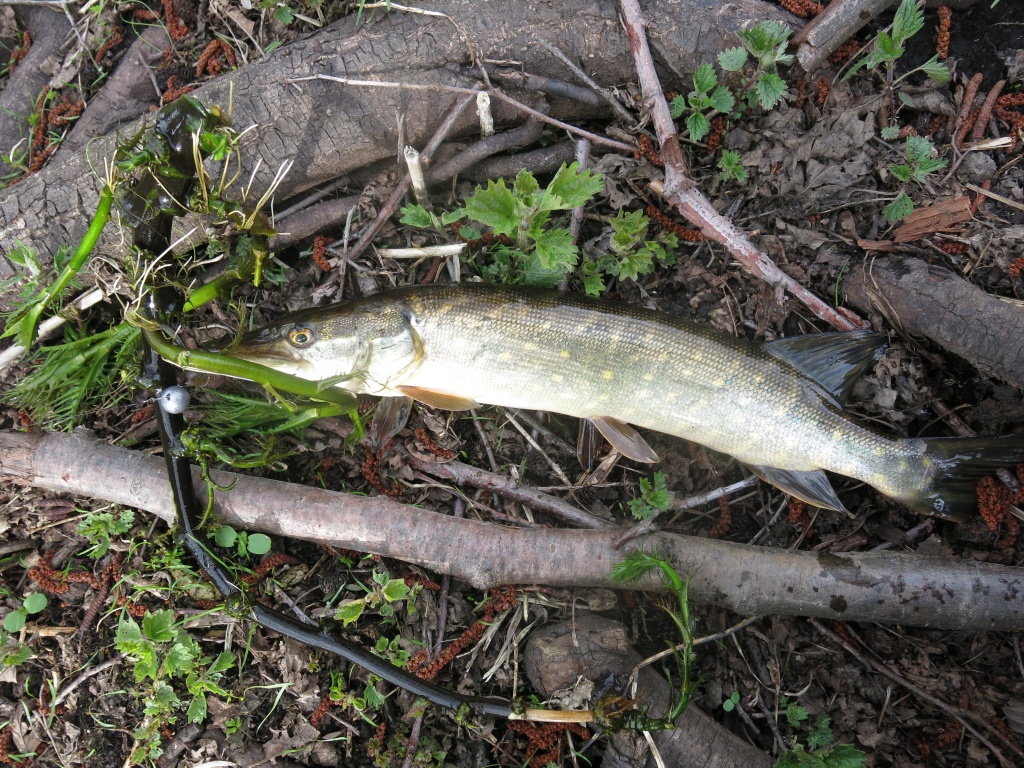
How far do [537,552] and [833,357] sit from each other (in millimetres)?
2173

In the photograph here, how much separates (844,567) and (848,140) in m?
2.71

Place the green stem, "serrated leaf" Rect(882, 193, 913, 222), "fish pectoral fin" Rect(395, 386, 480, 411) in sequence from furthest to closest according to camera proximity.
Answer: "serrated leaf" Rect(882, 193, 913, 222), "fish pectoral fin" Rect(395, 386, 480, 411), the green stem

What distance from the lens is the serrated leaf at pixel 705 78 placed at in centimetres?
402

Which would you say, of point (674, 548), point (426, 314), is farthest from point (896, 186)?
point (426, 314)

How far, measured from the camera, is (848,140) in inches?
165

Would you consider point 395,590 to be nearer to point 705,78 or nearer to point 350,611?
point 350,611

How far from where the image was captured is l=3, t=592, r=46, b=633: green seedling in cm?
397

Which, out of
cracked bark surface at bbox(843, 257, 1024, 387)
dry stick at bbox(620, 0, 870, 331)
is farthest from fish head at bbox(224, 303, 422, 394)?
cracked bark surface at bbox(843, 257, 1024, 387)

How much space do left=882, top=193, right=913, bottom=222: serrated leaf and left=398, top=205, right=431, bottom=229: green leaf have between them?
294 centimetres

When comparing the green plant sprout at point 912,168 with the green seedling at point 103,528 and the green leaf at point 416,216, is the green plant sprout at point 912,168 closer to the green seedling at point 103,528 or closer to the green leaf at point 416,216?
the green leaf at point 416,216

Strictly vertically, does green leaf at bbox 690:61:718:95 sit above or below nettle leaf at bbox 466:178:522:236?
above

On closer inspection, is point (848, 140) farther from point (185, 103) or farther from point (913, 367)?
point (185, 103)

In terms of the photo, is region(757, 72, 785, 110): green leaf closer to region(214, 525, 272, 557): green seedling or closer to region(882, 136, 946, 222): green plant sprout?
region(882, 136, 946, 222): green plant sprout

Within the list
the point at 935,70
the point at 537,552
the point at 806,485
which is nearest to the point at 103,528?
the point at 537,552
